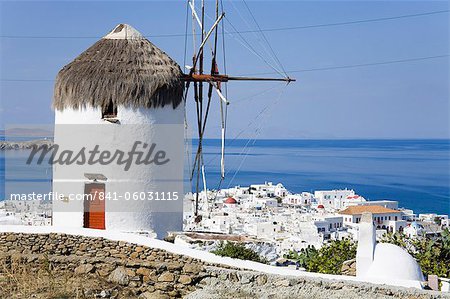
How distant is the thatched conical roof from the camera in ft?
37.6

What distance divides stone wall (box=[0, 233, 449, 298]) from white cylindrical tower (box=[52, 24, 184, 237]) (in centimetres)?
166

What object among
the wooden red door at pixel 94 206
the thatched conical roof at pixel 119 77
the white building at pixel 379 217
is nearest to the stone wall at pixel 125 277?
the wooden red door at pixel 94 206

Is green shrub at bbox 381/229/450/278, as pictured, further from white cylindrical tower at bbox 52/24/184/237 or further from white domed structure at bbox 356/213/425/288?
white cylindrical tower at bbox 52/24/184/237

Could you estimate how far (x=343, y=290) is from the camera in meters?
8.27

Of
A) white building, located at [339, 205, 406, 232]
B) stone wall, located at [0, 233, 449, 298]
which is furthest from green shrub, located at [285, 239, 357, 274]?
white building, located at [339, 205, 406, 232]

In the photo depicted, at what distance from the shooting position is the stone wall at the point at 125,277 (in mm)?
8438

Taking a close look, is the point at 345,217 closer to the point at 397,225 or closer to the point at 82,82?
the point at 397,225

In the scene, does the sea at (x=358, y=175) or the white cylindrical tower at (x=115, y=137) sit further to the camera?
the sea at (x=358, y=175)

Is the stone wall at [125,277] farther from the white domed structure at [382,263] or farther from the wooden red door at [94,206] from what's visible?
the wooden red door at [94,206]

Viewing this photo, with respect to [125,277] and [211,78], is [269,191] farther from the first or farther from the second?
[125,277]

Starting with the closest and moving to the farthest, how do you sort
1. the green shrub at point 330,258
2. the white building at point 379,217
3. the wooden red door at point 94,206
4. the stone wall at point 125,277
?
the stone wall at point 125,277
the green shrub at point 330,258
the wooden red door at point 94,206
the white building at point 379,217

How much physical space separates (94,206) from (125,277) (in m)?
2.66

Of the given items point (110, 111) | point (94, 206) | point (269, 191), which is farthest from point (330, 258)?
point (269, 191)

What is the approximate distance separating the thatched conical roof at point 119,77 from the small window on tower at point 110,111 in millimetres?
60
